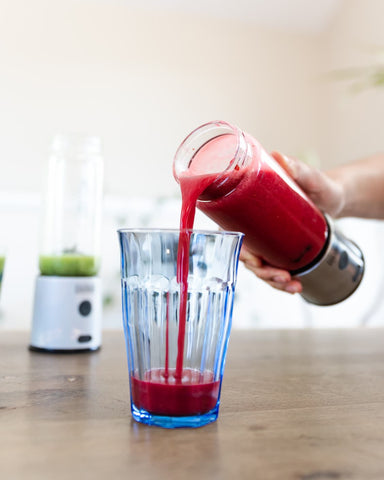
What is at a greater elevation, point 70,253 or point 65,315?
point 70,253

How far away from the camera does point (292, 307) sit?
3076mm

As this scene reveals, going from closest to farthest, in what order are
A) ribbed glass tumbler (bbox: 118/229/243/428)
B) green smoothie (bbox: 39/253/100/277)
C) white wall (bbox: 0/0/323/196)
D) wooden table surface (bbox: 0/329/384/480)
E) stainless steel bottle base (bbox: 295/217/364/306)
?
wooden table surface (bbox: 0/329/384/480) → ribbed glass tumbler (bbox: 118/229/243/428) → stainless steel bottle base (bbox: 295/217/364/306) → green smoothie (bbox: 39/253/100/277) → white wall (bbox: 0/0/323/196)

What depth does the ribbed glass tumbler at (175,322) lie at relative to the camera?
51 centimetres

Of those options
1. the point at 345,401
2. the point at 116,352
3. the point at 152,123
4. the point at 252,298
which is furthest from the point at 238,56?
the point at 345,401

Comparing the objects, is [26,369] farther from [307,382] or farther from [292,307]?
[292,307]

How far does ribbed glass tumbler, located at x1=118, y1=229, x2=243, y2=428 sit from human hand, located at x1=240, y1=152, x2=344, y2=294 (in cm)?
39

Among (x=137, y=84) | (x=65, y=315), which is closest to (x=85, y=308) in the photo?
(x=65, y=315)

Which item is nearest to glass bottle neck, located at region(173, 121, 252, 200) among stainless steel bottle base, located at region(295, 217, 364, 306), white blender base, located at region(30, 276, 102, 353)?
stainless steel bottle base, located at region(295, 217, 364, 306)

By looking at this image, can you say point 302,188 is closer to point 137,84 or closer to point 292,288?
point 292,288

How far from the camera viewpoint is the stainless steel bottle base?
93cm

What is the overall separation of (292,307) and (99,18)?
6.89 feet

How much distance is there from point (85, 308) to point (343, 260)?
46cm

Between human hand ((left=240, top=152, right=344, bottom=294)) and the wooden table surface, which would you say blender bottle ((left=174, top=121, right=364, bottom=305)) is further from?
the wooden table surface

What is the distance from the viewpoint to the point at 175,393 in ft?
1.66
